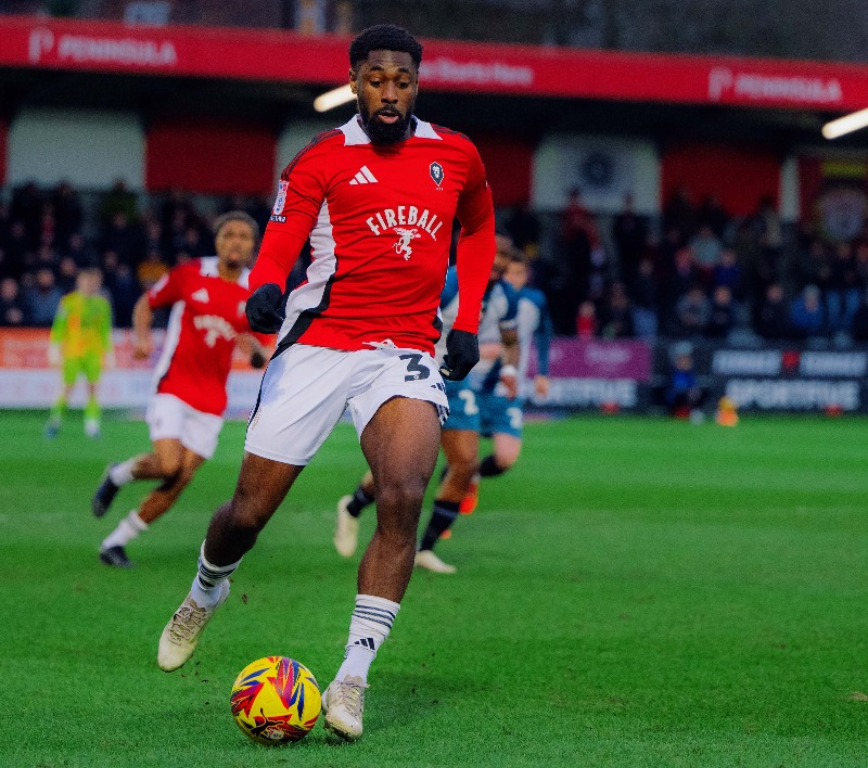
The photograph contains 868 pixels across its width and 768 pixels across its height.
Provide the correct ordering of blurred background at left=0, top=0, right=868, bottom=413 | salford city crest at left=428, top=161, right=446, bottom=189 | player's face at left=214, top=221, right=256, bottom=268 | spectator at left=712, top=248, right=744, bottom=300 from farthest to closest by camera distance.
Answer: spectator at left=712, top=248, right=744, bottom=300
blurred background at left=0, top=0, right=868, bottom=413
player's face at left=214, top=221, right=256, bottom=268
salford city crest at left=428, top=161, right=446, bottom=189

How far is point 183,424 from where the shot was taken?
356 inches

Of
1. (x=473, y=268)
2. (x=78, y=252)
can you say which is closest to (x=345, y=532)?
(x=473, y=268)

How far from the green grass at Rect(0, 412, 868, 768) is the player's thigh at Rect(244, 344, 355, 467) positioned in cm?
97

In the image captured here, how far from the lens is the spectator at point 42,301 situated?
76.0 ft

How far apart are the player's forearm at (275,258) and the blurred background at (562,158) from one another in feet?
58.1

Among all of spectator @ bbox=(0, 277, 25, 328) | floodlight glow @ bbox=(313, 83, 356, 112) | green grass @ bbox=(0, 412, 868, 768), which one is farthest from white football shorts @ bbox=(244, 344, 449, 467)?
floodlight glow @ bbox=(313, 83, 356, 112)

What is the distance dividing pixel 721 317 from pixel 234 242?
62.0 feet

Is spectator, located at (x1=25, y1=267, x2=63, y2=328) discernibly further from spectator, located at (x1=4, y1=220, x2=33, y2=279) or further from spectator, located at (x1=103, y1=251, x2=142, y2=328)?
spectator, located at (x1=4, y1=220, x2=33, y2=279)

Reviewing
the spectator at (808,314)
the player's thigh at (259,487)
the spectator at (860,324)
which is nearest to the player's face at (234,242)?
the player's thigh at (259,487)

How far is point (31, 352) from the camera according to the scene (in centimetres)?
2236

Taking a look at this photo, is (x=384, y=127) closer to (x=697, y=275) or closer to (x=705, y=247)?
(x=697, y=275)

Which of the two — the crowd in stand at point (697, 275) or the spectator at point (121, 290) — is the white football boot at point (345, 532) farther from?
the crowd in stand at point (697, 275)

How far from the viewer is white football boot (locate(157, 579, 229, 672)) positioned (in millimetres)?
5531

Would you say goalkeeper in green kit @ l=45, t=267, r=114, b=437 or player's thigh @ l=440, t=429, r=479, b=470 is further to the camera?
goalkeeper in green kit @ l=45, t=267, r=114, b=437
